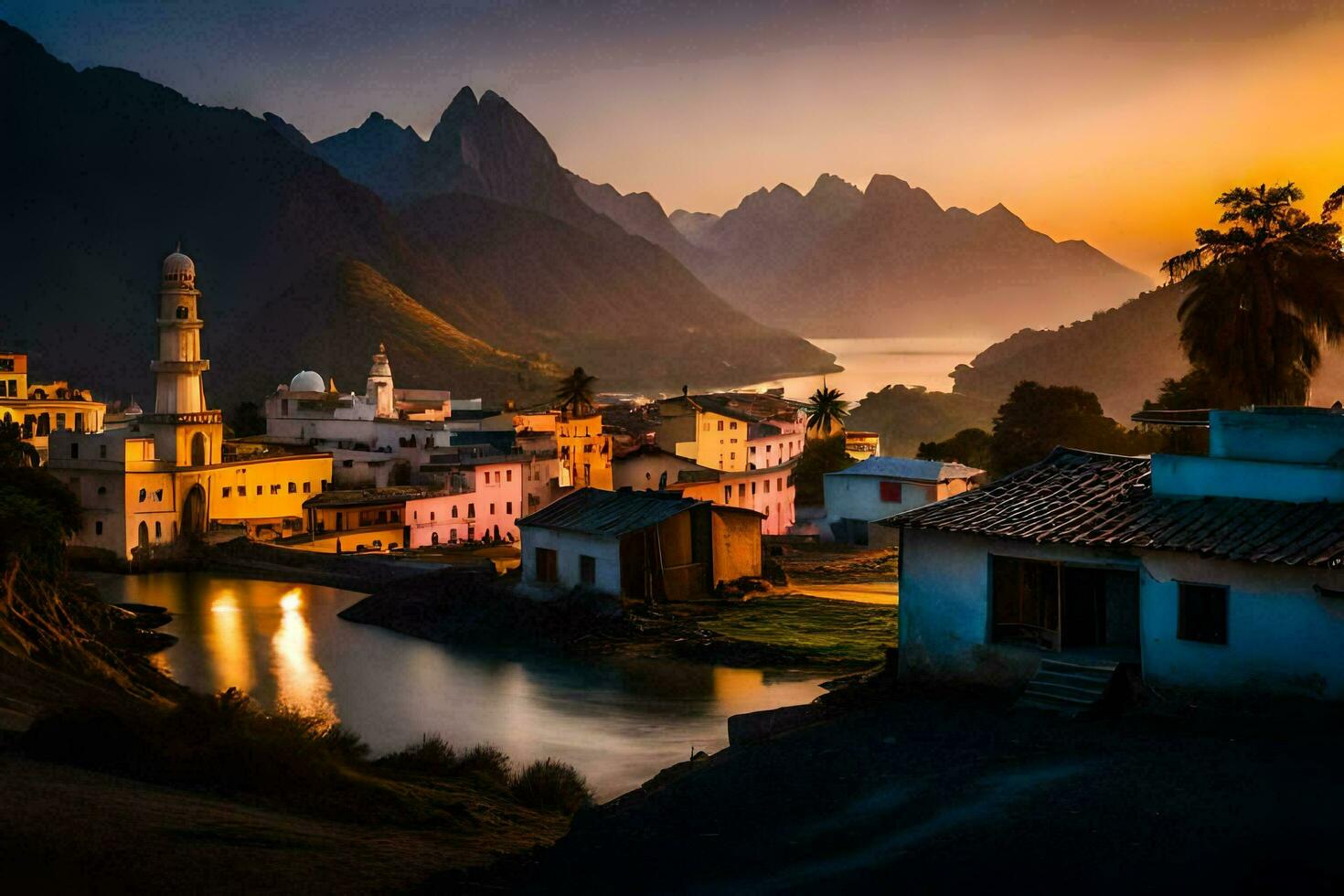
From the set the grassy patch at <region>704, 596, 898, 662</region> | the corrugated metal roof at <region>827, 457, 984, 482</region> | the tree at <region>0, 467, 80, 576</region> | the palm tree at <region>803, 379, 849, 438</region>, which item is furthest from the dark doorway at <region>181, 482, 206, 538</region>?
the palm tree at <region>803, 379, 849, 438</region>

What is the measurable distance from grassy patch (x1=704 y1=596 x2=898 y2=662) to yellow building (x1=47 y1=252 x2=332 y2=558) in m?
27.8

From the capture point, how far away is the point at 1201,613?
13898 millimetres

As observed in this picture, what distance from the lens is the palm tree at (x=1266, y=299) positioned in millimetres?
29031

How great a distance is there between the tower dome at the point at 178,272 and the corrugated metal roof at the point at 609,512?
32020 millimetres

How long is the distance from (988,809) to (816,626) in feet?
53.8

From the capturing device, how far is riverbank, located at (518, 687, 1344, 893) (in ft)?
30.9

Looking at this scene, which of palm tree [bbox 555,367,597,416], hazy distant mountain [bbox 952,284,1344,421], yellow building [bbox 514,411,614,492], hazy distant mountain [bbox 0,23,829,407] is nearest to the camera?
yellow building [bbox 514,411,614,492]

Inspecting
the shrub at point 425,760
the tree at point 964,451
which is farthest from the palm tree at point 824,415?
the shrub at point 425,760

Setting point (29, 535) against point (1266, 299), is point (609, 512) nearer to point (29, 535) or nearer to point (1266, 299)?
point (29, 535)

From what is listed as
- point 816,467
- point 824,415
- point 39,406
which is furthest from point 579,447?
point 39,406

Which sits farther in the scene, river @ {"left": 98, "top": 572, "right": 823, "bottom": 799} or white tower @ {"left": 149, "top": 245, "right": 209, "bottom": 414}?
white tower @ {"left": 149, "top": 245, "right": 209, "bottom": 414}

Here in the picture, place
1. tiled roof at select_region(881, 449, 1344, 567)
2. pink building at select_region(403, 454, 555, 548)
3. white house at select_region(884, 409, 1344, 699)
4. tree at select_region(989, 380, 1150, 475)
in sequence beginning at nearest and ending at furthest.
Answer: white house at select_region(884, 409, 1344, 699) → tiled roof at select_region(881, 449, 1344, 567) → tree at select_region(989, 380, 1150, 475) → pink building at select_region(403, 454, 555, 548)

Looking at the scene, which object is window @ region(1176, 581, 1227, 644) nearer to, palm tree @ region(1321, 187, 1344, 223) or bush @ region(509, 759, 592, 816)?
bush @ region(509, 759, 592, 816)

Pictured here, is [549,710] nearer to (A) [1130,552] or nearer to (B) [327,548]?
(A) [1130,552]
